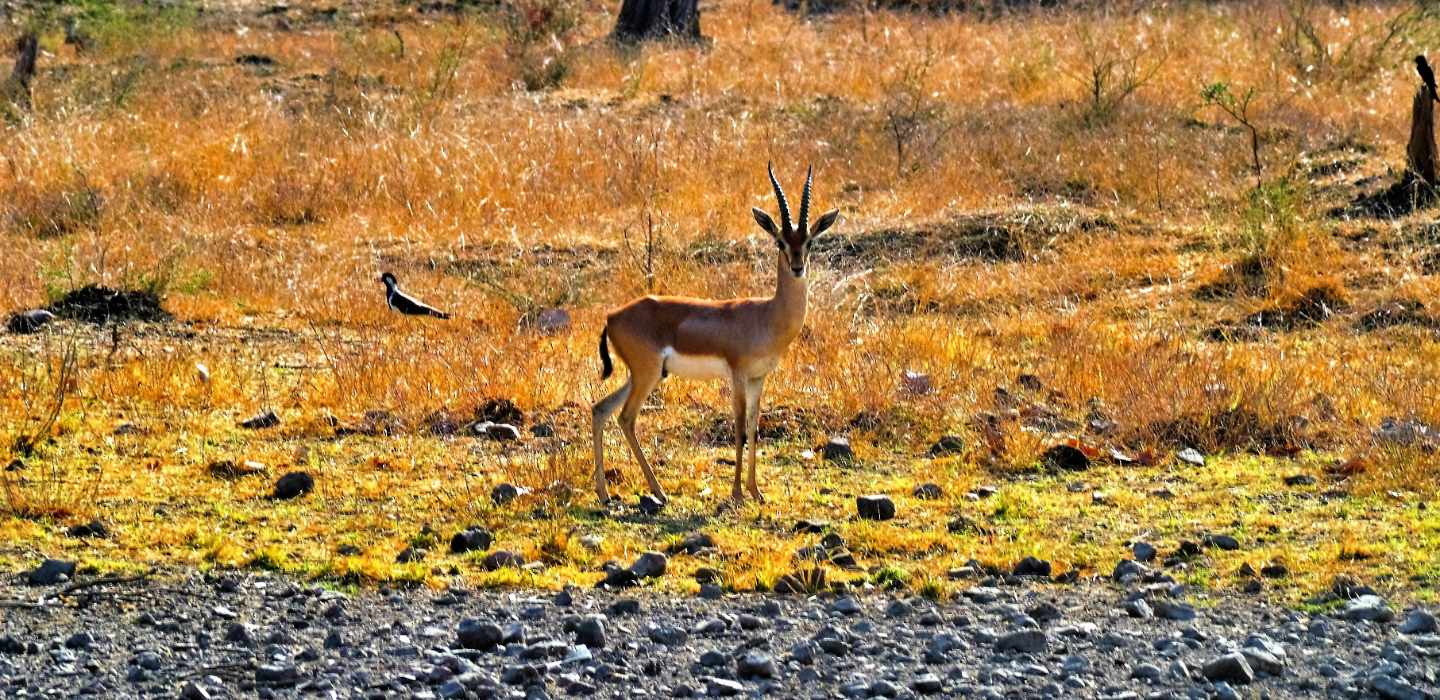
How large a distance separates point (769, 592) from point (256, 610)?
1.74 metres

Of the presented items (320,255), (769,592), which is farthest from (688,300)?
(320,255)

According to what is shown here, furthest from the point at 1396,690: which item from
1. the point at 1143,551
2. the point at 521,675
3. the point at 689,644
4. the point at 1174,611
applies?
the point at 521,675

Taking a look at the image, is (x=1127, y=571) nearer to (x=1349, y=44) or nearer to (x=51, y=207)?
(x=51, y=207)

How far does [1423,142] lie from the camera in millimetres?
13703

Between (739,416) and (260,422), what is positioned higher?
(739,416)

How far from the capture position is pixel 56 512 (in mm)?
7645

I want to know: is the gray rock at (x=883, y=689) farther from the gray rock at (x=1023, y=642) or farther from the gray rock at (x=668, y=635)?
the gray rock at (x=668, y=635)

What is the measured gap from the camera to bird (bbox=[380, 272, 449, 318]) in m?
12.0

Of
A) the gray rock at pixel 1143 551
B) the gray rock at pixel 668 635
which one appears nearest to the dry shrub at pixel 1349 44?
the gray rock at pixel 1143 551

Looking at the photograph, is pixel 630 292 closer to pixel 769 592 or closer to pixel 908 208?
pixel 908 208

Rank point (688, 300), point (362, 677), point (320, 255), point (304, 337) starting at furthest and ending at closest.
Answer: point (320, 255), point (304, 337), point (688, 300), point (362, 677)

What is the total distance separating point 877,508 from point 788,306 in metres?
0.96

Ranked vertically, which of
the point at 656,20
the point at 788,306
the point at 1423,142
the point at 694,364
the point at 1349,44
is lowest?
the point at 694,364

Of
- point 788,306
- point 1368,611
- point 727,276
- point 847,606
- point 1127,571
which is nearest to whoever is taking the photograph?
point 1368,611
